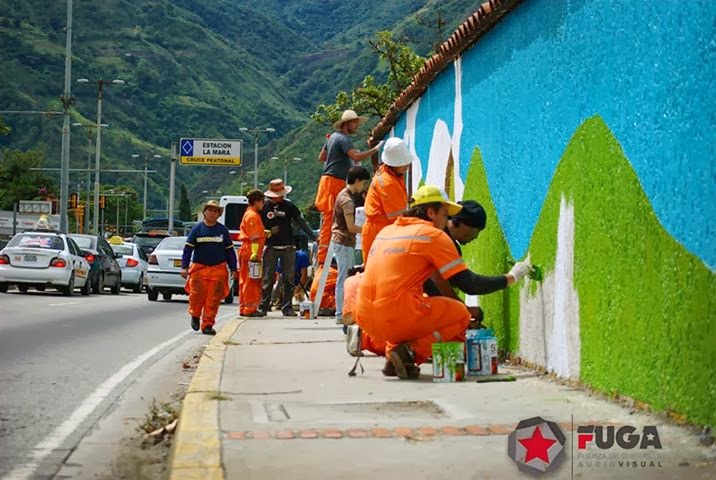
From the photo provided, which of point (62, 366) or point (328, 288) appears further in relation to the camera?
point (328, 288)

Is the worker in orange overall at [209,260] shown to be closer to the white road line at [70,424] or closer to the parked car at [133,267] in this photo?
the white road line at [70,424]

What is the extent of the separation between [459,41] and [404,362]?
4.08m

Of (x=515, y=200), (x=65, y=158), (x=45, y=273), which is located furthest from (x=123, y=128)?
(x=515, y=200)

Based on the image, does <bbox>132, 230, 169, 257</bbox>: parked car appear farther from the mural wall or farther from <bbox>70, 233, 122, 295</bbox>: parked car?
the mural wall

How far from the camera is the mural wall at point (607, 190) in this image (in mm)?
5562

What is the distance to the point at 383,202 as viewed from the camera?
1065 centimetres

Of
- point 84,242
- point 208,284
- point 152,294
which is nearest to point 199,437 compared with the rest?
point 208,284

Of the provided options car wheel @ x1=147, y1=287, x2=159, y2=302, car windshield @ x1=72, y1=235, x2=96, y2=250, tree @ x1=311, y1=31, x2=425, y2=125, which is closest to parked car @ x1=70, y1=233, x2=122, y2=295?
car windshield @ x1=72, y1=235, x2=96, y2=250

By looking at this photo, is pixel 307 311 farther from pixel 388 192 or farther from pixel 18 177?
pixel 18 177

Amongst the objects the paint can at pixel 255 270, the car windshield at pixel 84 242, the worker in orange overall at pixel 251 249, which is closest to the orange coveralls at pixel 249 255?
the worker in orange overall at pixel 251 249

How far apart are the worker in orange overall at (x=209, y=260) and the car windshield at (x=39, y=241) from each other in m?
12.8

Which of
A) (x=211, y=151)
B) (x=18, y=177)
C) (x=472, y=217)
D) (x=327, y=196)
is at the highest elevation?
(x=18, y=177)

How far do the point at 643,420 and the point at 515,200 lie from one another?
3.58 m

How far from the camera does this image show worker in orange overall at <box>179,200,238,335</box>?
14641mm
